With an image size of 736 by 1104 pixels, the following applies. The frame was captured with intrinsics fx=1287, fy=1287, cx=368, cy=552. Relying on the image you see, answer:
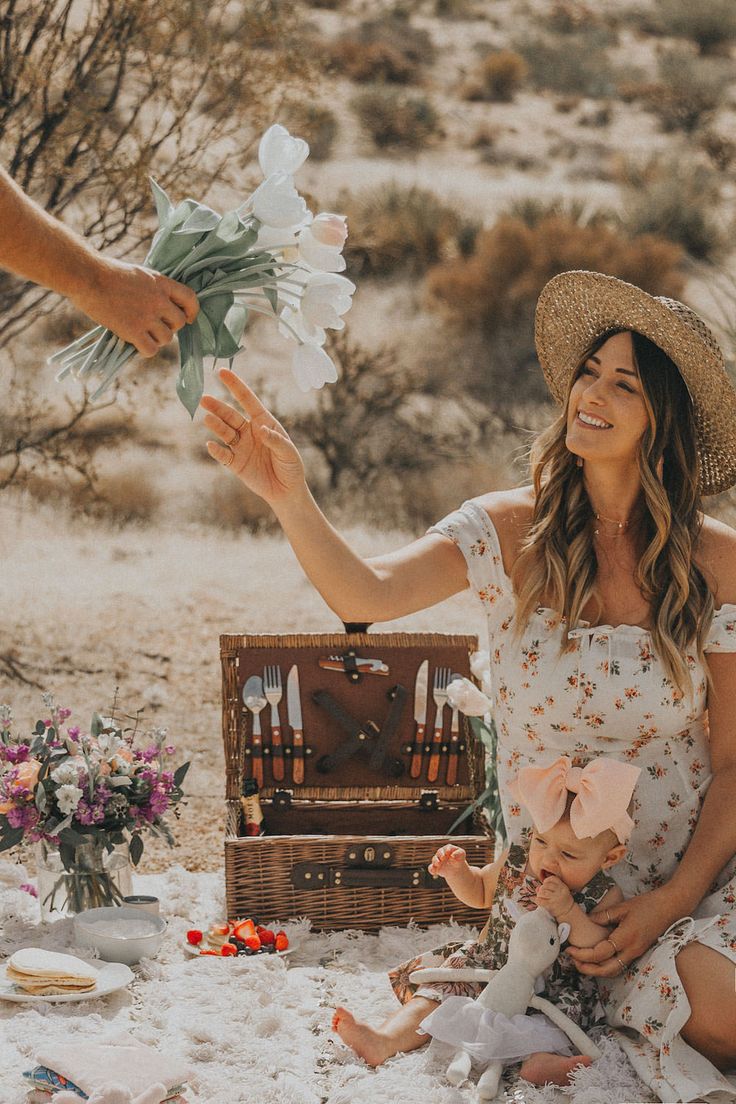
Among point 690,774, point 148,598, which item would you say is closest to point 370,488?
point 148,598

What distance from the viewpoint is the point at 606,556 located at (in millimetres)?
2441

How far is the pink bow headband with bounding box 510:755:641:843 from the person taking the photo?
2125mm

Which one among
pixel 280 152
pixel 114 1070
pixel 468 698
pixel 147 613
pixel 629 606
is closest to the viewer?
pixel 280 152

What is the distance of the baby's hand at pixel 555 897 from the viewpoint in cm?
217

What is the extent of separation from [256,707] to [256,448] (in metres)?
1.18

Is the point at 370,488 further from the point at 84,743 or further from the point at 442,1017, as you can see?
the point at 442,1017

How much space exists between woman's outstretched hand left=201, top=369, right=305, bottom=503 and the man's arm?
20 centimetres

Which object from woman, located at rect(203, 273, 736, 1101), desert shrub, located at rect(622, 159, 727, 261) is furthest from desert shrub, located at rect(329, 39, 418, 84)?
woman, located at rect(203, 273, 736, 1101)

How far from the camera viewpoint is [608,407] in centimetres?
231

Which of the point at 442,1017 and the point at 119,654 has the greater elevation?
the point at 119,654

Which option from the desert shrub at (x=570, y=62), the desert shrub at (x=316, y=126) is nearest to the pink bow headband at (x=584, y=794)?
the desert shrub at (x=316, y=126)

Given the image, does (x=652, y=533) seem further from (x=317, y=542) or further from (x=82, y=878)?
(x=82, y=878)

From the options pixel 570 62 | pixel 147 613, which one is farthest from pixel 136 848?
pixel 570 62

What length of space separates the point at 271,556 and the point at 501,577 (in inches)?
151
